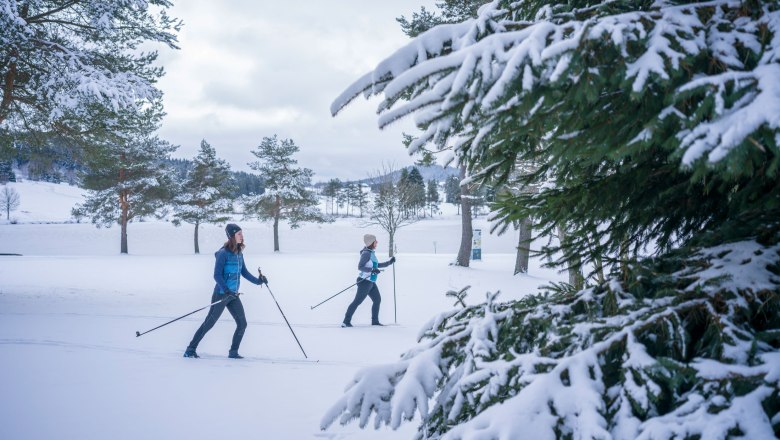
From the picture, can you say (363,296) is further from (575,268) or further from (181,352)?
(575,268)

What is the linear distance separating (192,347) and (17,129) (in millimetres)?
8848

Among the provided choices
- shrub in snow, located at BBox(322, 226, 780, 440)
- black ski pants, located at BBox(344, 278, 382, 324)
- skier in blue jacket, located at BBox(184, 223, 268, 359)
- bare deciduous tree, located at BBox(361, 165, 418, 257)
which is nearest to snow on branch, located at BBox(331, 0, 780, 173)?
shrub in snow, located at BBox(322, 226, 780, 440)

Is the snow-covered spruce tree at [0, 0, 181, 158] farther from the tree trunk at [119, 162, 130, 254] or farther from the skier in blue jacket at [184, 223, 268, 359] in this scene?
the tree trunk at [119, 162, 130, 254]

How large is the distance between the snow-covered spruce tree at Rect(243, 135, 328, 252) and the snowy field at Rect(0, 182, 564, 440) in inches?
713

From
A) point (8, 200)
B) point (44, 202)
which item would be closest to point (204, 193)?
point (8, 200)

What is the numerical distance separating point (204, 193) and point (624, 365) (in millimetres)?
37678

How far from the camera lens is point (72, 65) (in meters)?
8.95

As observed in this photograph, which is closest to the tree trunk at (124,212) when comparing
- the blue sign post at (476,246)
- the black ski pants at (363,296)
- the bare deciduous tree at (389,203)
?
the bare deciduous tree at (389,203)

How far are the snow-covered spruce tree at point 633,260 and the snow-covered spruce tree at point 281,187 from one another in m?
35.4

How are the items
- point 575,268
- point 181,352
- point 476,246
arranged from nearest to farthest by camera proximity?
point 575,268 → point 181,352 → point 476,246

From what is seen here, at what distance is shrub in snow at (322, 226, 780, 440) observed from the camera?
1.44 metres

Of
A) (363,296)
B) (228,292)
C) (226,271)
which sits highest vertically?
(226,271)

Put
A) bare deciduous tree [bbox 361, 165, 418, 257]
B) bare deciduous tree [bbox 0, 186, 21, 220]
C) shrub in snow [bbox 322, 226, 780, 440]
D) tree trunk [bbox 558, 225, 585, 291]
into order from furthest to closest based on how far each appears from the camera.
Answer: bare deciduous tree [bbox 0, 186, 21, 220], bare deciduous tree [bbox 361, 165, 418, 257], tree trunk [bbox 558, 225, 585, 291], shrub in snow [bbox 322, 226, 780, 440]

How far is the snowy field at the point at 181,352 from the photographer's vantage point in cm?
437
